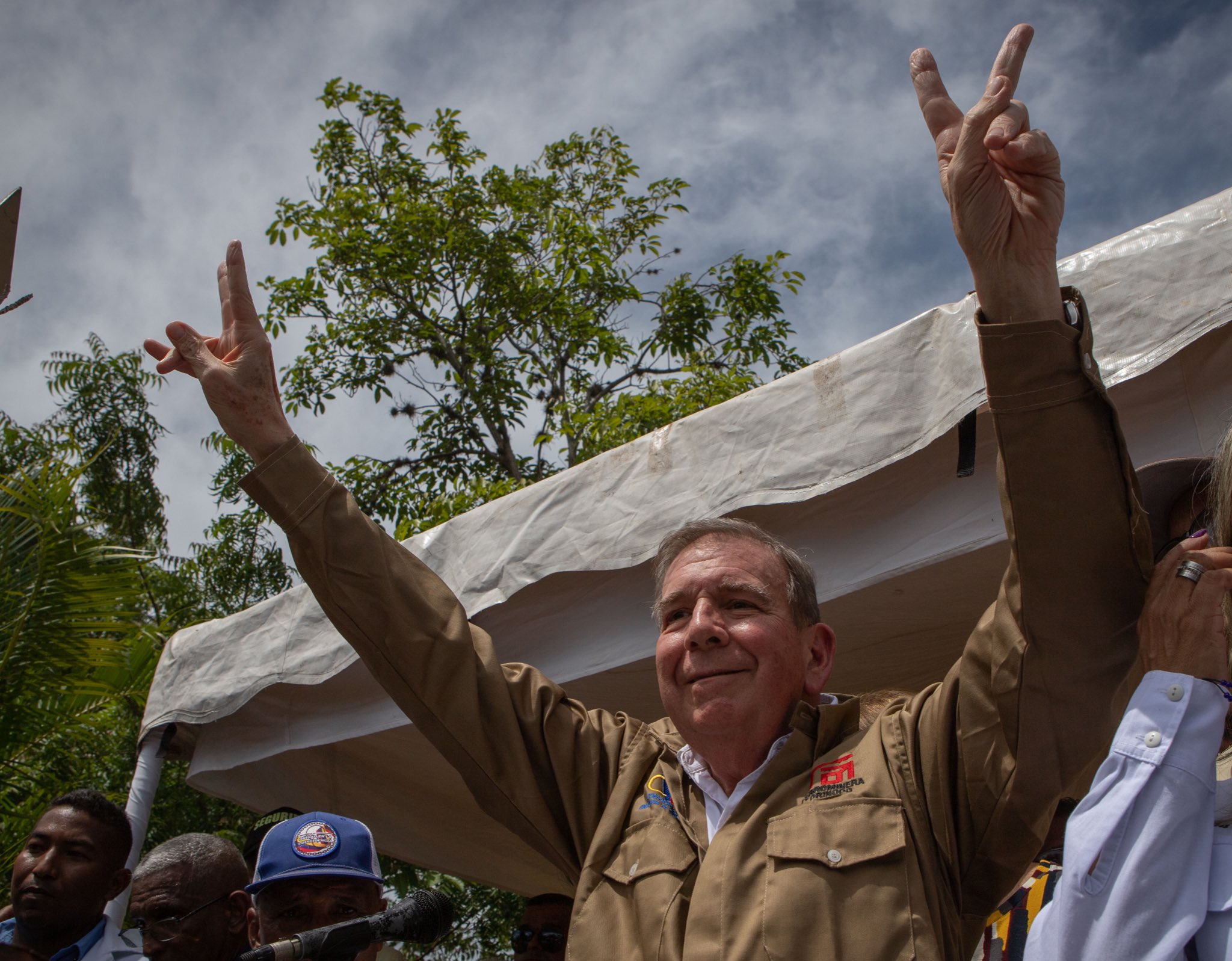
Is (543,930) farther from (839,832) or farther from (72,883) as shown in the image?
(839,832)

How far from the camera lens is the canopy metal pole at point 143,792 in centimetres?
283

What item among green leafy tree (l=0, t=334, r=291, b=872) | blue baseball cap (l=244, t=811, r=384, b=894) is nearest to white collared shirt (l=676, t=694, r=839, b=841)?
blue baseball cap (l=244, t=811, r=384, b=894)

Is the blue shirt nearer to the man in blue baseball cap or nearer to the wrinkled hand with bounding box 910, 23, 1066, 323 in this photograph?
the man in blue baseball cap

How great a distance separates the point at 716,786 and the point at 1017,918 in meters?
0.58

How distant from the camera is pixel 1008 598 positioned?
4.68ft

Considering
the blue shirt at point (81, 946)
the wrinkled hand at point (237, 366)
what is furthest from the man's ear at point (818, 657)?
the blue shirt at point (81, 946)

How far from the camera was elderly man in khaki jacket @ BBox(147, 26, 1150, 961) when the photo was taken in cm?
138

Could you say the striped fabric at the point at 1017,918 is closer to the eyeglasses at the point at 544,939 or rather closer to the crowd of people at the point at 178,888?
the crowd of people at the point at 178,888

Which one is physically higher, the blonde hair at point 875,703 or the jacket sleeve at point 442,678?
the jacket sleeve at point 442,678

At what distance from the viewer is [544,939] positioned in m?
3.06

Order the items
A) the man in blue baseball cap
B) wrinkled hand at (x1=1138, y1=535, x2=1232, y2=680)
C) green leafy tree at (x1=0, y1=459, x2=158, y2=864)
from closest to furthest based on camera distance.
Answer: wrinkled hand at (x1=1138, y1=535, x2=1232, y2=680) → the man in blue baseball cap → green leafy tree at (x1=0, y1=459, x2=158, y2=864)

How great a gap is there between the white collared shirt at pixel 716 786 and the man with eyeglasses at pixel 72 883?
4.81 ft

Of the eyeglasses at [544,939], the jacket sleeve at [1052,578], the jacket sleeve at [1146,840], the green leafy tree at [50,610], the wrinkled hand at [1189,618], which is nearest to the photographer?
the jacket sleeve at [1146,840]

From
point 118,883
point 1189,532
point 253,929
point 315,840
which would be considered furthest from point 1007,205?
point 118,883
